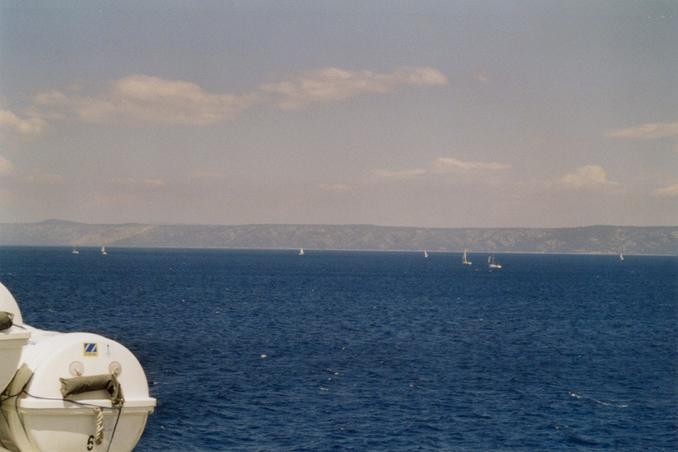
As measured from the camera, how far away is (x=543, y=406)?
5125 centimetres

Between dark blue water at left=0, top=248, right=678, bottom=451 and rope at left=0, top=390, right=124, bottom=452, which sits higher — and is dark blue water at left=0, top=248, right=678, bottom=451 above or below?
below

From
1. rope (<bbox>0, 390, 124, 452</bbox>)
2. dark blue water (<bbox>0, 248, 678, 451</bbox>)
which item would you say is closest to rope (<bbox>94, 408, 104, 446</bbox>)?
rope (<bbox>0, 390, 124, 452</bbox>)

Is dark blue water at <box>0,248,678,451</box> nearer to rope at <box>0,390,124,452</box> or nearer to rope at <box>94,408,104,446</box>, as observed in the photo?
rope at <box>0,390,124,452</box>

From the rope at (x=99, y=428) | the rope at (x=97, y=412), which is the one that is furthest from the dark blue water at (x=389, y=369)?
the rope at (x=99, y=428)

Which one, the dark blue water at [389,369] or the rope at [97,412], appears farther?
the dark blue water at [389,369]

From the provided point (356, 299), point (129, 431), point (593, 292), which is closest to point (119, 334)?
point (356, 299)

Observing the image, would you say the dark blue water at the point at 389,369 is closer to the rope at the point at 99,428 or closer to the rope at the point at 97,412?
the rope at the point at 97,412

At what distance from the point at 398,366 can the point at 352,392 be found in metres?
12.6

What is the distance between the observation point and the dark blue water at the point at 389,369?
42.6m

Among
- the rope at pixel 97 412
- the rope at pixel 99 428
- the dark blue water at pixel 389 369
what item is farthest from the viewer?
the dark blue water at pixel 389 369

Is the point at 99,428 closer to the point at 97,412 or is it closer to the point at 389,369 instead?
the point at 97,412

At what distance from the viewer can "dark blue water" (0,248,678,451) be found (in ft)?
140

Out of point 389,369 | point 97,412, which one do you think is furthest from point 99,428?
point 389,369

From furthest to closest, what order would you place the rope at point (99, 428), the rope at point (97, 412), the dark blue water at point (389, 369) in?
the dark blue water at point (389, 369)
the rope at point (99, 428)
the rope at point (97, 412)
